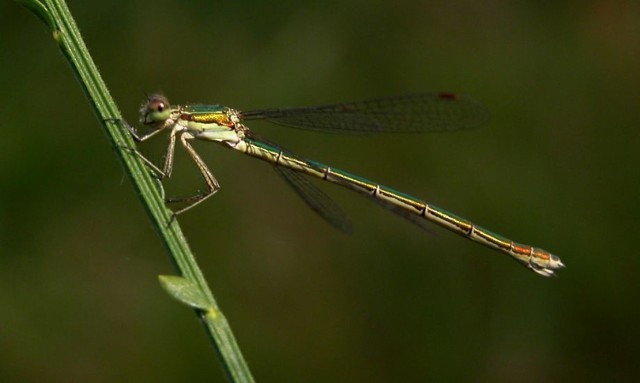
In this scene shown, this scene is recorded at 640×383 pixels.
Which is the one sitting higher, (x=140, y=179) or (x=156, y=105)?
(x=156, y=105)

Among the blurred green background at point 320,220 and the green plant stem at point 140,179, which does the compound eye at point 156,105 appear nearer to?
the green plant stem at point 140,179

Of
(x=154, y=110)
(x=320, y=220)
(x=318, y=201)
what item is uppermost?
(x=154, y=110)

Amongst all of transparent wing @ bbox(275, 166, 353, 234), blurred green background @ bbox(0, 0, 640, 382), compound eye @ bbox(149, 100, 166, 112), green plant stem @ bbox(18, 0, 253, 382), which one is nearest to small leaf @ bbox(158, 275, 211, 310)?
green plant stem @ bbox(18, 0, 253, 382)

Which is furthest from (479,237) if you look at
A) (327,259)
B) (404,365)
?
(327,259)

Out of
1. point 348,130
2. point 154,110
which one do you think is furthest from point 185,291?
point 348,130

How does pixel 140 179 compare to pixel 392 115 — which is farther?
pixel 392 115

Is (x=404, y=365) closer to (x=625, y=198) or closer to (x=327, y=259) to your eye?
(x=327, y=259)

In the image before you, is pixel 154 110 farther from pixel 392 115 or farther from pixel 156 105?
pixel 392 115
